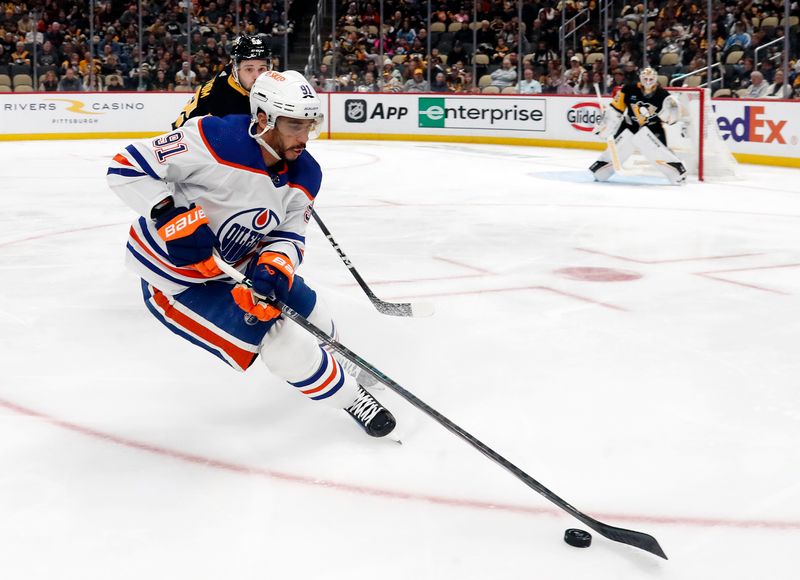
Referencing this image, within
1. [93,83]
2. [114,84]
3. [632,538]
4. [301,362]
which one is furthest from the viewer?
[114,84]

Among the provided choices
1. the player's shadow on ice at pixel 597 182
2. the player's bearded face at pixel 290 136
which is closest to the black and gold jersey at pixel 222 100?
the player's bearded face at pixel 290 136

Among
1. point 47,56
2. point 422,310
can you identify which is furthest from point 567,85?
point 422,310

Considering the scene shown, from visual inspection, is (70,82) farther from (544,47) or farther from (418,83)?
(544,47)

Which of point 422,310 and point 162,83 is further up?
point 162,83

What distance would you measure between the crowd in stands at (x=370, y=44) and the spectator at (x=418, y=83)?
2 cm

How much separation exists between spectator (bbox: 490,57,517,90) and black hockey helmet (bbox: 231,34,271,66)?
9879 millimetres

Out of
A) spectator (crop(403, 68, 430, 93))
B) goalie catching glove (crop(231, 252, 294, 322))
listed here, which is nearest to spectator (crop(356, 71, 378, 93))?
spectator (crop(403, 68, 430, 93))

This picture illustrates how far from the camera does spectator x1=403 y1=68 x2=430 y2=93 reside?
1414 centimetres

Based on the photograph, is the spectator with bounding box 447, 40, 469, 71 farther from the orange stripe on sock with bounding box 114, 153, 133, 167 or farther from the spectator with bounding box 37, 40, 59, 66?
the orange stripe on sock with bounding box 114, 153, 133, 167

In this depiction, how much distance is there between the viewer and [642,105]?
8.65 metres

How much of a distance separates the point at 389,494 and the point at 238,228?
0.83 metres

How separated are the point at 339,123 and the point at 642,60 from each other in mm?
4419

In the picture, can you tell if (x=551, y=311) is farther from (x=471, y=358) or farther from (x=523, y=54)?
(x=523, y=54)

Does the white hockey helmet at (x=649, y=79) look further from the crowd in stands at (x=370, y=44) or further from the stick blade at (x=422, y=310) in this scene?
the stick blade at (x=422, y=310)
